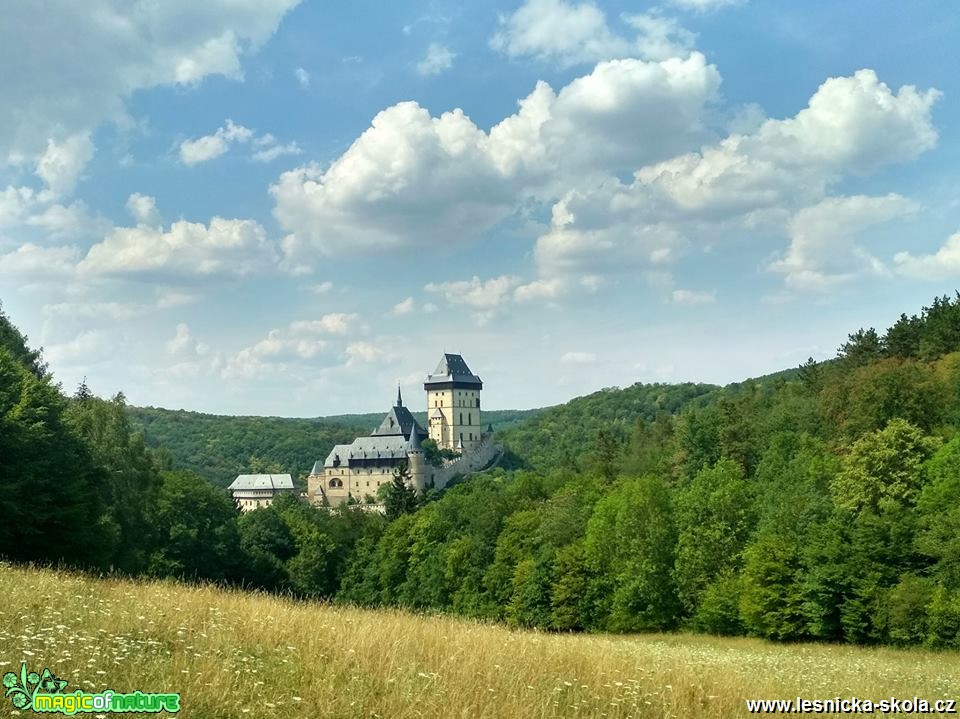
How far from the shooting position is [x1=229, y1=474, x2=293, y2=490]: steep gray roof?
632ft

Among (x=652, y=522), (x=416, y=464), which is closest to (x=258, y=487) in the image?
(x=416, y=464)

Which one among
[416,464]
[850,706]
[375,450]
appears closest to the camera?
[850,706]

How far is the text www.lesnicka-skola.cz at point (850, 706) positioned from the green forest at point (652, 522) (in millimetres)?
11369

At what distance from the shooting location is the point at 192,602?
12398mm

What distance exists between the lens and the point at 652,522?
59531 mm

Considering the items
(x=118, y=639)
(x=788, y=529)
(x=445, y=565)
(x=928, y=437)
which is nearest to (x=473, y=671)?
(x=118, y=639)

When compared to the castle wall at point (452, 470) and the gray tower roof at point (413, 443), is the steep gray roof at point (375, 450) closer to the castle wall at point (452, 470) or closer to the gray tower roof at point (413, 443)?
the gray tower roof at point (413, 443)

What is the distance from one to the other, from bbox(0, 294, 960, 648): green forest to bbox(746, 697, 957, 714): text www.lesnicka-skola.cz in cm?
1137

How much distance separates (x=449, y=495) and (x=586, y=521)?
33.1 m

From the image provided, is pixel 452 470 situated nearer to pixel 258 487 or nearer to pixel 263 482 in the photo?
pixel 263 482

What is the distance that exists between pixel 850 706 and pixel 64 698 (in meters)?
8.44

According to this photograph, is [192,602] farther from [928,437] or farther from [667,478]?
[667,478]

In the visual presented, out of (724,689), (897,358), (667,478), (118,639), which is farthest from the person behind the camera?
(667,478)

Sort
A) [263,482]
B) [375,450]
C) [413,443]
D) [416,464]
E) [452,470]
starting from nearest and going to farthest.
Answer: [416,464] → [413,443] → [375,450] → [263,482] → [452,470]
